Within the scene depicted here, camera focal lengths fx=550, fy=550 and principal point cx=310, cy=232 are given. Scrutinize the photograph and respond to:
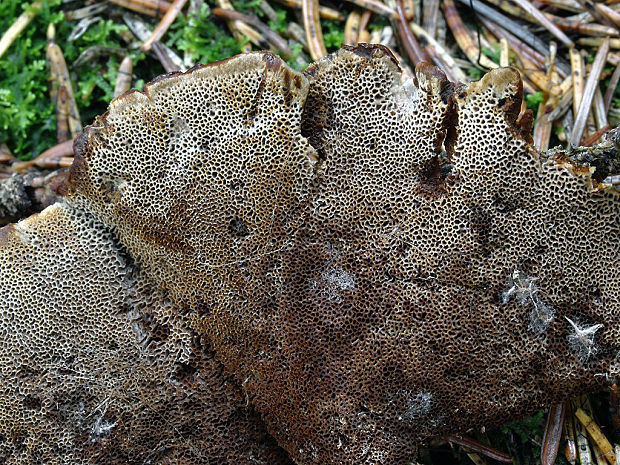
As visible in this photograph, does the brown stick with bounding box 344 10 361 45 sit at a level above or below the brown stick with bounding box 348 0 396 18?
below

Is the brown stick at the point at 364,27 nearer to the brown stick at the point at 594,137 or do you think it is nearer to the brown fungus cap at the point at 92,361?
the brown stick at the point at 594,137

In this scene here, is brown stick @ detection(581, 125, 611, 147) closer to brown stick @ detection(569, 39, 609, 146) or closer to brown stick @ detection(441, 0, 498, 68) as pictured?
brown stick @ detection(569, 39, 609, 146)

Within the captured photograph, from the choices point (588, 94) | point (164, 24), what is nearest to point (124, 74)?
point (164, 24)

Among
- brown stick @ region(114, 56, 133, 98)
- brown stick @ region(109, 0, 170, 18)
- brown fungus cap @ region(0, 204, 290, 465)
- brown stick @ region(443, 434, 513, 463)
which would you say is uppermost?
brown stick @ region(109, 0, 170, 18)

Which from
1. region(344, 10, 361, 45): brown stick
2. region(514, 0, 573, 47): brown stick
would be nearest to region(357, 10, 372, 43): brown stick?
region(344, 10, 361, 45): brown stick

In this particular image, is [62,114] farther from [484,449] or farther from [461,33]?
[484,449]

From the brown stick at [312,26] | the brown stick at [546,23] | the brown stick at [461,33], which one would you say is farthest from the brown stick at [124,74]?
the brown stick at [546,23]
